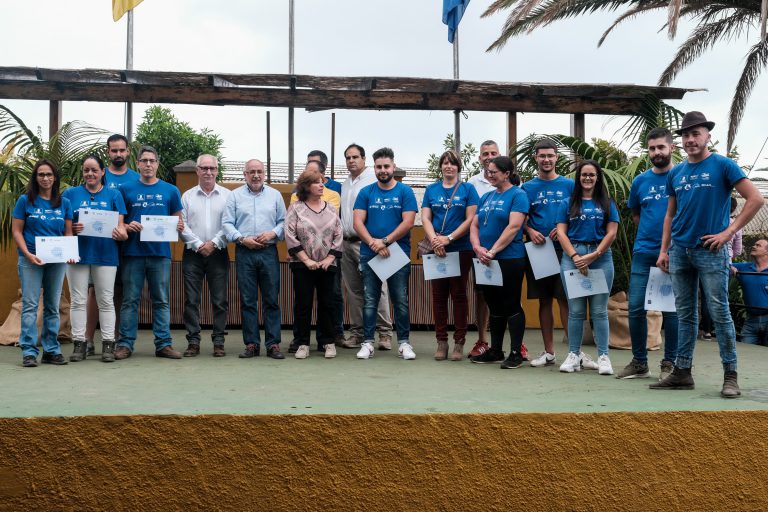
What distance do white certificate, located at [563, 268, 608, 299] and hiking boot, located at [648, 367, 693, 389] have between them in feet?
3.25

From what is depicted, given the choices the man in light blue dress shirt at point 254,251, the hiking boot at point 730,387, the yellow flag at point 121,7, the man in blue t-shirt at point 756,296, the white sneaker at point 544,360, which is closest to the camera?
the hiking boot at point 730,387

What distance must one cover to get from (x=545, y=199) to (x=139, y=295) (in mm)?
3311

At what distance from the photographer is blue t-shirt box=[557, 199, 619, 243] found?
621 cm

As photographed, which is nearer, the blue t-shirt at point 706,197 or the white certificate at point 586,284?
the blue t-shirt at point 706,197

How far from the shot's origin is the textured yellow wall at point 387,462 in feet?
13.2

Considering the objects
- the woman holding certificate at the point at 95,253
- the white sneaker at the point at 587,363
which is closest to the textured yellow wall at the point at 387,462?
the white sneaker at the point at 587,363

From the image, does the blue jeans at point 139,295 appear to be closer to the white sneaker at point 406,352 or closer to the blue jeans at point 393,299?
the blue jeans at point 393,299

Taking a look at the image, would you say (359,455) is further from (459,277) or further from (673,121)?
(673,121)

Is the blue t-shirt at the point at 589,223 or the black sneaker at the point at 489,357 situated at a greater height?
the blue t-shirt at the point at 589,223

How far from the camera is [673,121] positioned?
975 cm

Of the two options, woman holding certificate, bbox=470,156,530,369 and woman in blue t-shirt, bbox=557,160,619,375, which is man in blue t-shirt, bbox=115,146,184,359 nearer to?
woman holding certificate, bbox=470,156,530,369

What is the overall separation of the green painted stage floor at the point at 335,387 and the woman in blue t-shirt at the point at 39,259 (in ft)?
0.83

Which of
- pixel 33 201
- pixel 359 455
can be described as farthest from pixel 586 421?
pixel 33 201

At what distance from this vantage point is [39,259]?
643 cm
